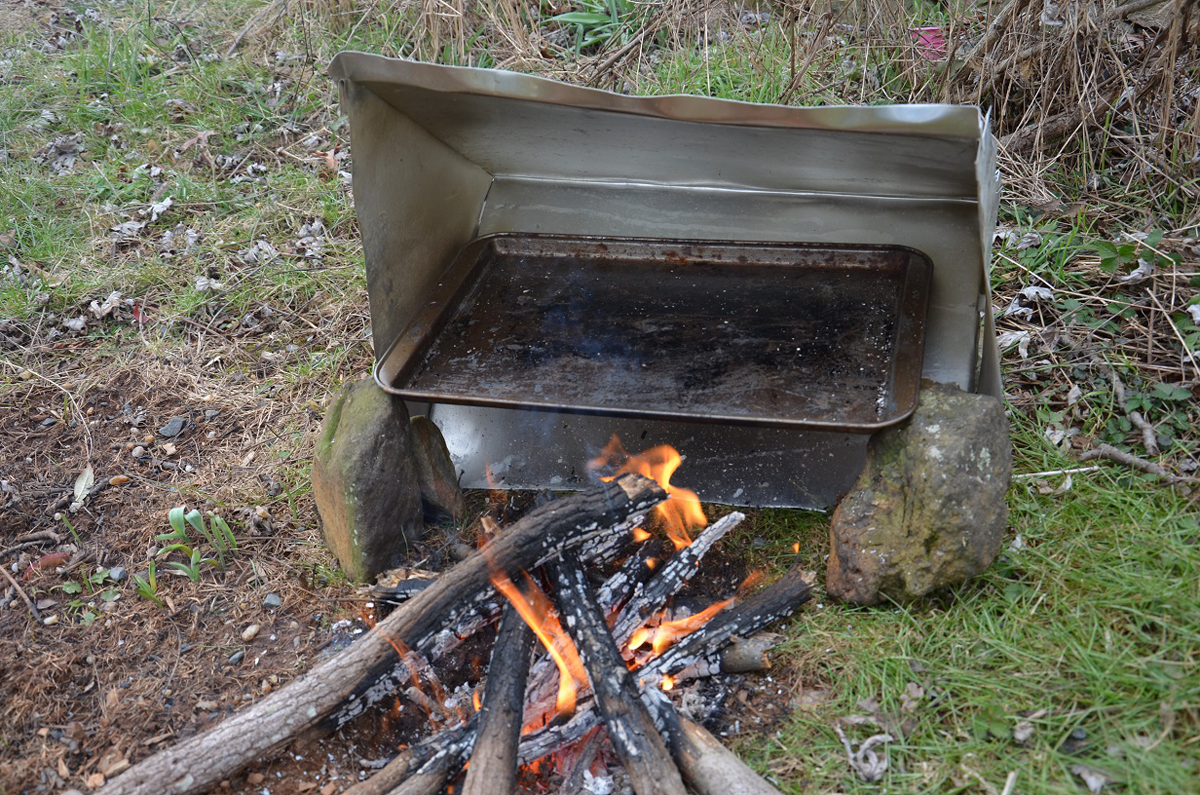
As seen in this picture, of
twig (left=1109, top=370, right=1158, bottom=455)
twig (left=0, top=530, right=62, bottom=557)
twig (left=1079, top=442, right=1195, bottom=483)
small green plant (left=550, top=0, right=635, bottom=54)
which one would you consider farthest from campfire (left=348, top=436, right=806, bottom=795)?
small green plant (left=550, top=0, right=635, bottom=54)

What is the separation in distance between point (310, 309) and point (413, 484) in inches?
59.2

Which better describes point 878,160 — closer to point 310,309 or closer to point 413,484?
point 413,484

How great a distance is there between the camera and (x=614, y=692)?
2242mm

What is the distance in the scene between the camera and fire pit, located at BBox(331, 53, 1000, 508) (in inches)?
101

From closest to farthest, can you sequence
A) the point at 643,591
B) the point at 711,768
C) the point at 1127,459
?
1. the point at 711,768
2. the point at 643,591
3. the point at 1127,459

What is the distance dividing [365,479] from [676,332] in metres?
1.03

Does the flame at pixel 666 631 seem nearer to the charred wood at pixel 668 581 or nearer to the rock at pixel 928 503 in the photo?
the charred wood at pixel 668 581

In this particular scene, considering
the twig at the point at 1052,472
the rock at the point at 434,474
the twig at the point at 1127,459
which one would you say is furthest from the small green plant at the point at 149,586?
the twig at the point at 1127,459

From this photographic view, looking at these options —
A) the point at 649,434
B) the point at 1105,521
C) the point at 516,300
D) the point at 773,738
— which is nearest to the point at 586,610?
the point at 773,738

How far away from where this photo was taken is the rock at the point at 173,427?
3500 millimetres

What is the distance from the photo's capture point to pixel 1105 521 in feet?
8.45

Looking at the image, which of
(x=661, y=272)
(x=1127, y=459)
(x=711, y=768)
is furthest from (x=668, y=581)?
(x=1127, y=459)

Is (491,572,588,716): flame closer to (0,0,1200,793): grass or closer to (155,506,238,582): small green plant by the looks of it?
(0,0,1200,793): grass

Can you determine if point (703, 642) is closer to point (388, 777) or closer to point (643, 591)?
point (643, 591)
